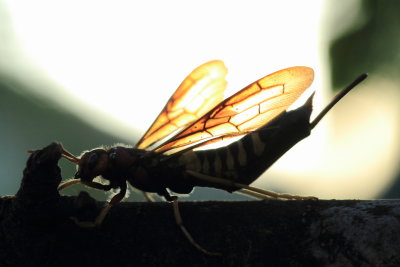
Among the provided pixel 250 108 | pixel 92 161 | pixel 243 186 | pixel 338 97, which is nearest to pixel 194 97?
pixel 250 108

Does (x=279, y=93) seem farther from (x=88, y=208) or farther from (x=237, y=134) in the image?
(x=88, y=208)

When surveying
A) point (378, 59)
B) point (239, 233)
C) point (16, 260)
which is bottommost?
point (16, 260)

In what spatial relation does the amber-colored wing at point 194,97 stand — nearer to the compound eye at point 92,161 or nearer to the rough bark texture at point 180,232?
the compound eye at point 92,161

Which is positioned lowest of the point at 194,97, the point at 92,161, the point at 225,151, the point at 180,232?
the point at 92,161

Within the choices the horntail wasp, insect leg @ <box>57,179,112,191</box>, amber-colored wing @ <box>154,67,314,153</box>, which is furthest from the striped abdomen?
insect leg @ <box>57,179,112,191</box>

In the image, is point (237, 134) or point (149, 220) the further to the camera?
point (237, 134)

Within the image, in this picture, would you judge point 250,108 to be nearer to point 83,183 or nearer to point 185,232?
point 83,183

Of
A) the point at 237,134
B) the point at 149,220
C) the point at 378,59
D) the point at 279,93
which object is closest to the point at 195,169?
the point at 237,134
